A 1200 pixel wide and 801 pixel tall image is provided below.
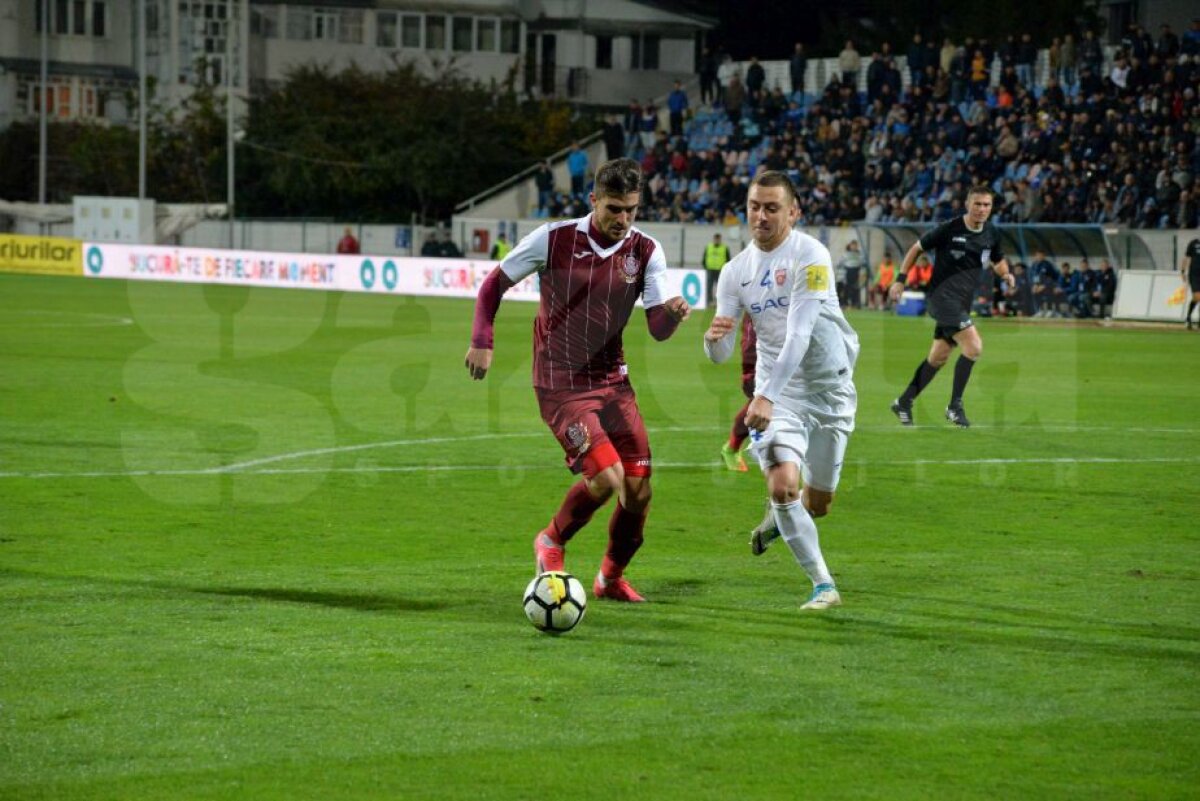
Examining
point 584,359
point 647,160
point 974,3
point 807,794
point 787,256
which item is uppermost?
point 974,3

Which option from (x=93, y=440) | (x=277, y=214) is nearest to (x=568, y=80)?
(x=277, y=214)

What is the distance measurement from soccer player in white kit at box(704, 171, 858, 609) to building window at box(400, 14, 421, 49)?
69423mm

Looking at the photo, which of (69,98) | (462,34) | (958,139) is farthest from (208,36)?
(958,139)

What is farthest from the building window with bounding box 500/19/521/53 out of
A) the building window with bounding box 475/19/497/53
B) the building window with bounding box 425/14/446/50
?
the building window with bounding box 425/14/446/50

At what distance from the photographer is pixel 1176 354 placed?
26406 millimetres

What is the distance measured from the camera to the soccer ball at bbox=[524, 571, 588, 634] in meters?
7.27

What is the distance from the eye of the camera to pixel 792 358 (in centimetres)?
779

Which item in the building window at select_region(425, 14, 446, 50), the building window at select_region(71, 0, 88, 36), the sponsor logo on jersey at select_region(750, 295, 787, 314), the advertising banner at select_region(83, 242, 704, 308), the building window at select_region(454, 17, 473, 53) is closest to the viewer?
the sponsor logo on jersey at select_region(750, 295, 787, 314)

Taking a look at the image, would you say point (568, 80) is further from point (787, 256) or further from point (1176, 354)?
point (787, 256)

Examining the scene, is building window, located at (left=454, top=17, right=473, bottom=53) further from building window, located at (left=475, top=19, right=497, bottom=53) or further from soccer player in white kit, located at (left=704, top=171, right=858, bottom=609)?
soccer player in white kit, located at (left=704, top=171, right=858, bottom=609)

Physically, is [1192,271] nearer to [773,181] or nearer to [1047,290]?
[1047,290]

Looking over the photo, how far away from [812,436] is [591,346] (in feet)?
4.33

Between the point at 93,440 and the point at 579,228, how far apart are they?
310 inches

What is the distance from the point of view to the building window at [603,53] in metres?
74.7
